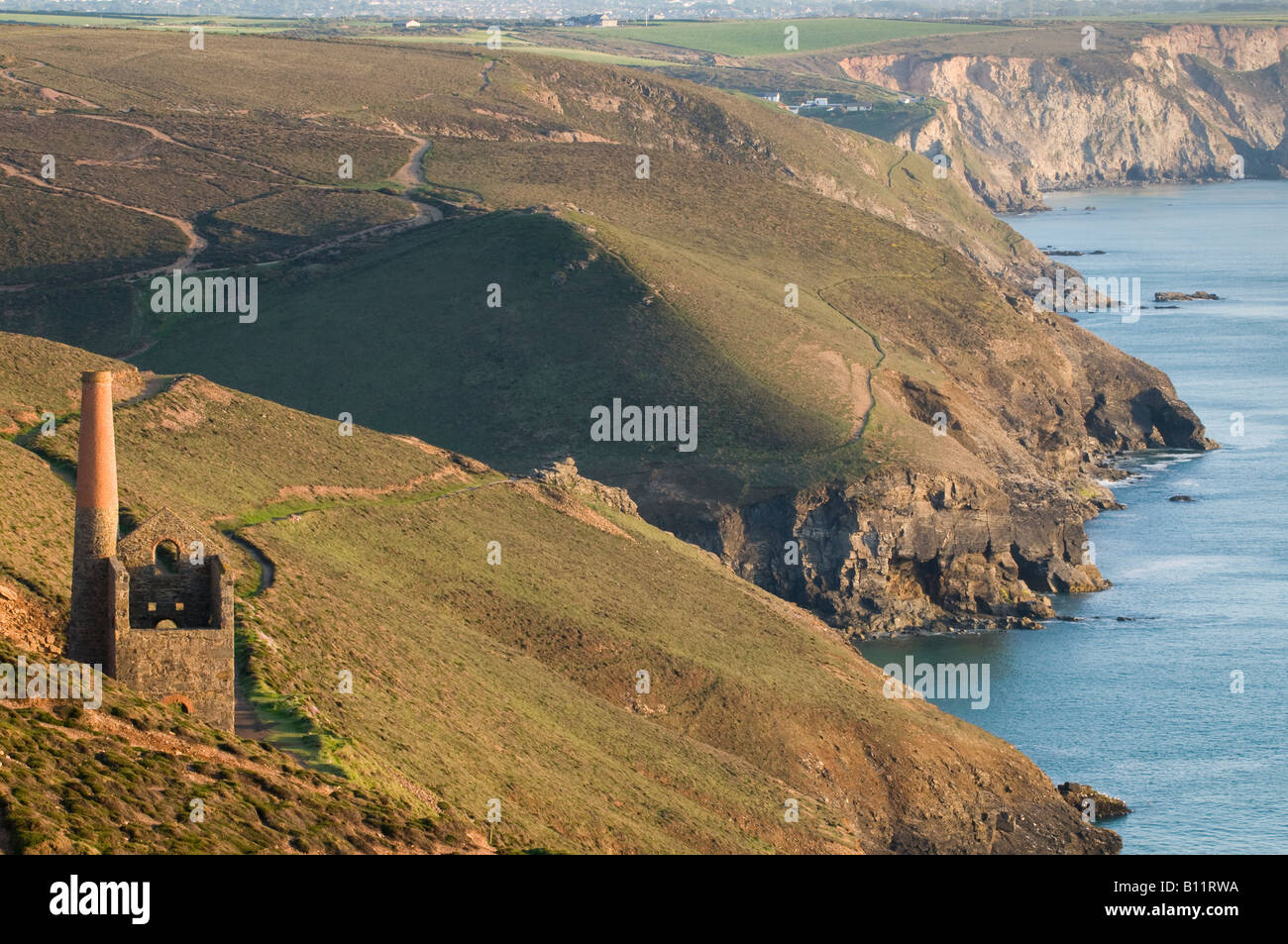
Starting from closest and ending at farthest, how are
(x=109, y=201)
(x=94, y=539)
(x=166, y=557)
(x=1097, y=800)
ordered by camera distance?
(x=94, y=539)
(x=166, y=557)
(x=1097, y=800)
(x=109, y=201)

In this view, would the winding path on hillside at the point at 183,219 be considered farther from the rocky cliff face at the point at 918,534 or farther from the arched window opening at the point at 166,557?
the arched window opening at the point at 166,557

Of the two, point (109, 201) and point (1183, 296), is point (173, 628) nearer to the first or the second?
point (109, 201)

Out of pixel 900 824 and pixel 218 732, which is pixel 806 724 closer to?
pixel 900 824

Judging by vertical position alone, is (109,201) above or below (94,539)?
above

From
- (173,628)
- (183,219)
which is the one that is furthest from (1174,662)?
(183,219)

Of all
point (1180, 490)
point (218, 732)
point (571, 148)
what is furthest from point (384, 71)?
point (218, 732)

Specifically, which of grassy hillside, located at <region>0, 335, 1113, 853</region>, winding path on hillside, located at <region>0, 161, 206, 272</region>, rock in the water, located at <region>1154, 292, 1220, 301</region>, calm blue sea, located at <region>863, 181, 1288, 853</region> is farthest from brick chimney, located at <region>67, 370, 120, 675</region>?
rock in the water, located at <region>1154, 292, 1220, 301</region>
